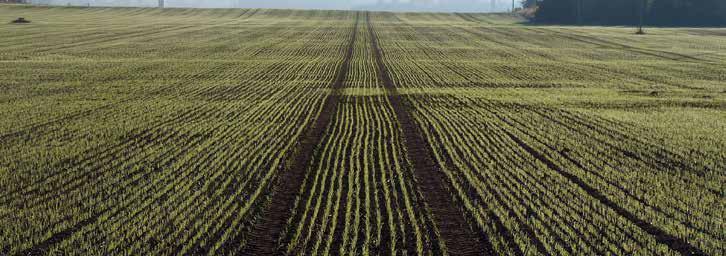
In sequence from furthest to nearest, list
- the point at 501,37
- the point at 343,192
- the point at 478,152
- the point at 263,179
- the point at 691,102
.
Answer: the point at 501,37, the point at 691,102, the point at 478,152, the point at 263,179, the point at 343,192

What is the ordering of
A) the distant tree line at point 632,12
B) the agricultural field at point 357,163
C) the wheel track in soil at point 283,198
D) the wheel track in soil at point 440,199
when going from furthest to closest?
1. the distant tree line at point 632,12
2. the agricultural field at point 357,163
3. the wheel track in soil at point 440,199
4. the wheel track in soil at point 283,198

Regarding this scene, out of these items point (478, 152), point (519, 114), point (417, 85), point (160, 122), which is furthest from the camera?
point (417, 85)

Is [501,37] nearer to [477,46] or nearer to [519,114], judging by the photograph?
[477,46]

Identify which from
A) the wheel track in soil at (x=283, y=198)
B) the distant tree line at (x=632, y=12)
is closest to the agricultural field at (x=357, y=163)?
the wheel track in soil at (x=283, y=198)

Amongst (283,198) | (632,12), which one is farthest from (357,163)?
(632,12)

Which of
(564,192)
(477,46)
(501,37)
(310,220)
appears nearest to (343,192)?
(310,220)

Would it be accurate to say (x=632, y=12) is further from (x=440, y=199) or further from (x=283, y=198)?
(x=283, y=198)

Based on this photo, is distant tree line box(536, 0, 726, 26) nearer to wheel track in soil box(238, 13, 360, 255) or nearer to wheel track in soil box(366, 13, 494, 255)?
wheel track in soil box(366, 13, 494, 255)

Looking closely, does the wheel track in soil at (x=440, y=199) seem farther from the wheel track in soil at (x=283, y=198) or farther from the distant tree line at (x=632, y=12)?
the distant tree line at (x=632, y=12)
